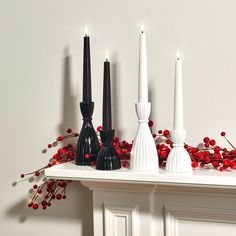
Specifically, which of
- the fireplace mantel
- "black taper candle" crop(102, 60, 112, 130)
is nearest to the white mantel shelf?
the fireplace mantel

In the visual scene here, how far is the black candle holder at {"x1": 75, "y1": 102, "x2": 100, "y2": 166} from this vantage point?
1073mm

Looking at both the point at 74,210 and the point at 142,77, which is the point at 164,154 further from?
the point at 74,210

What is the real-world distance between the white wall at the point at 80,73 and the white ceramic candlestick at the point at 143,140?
132mm

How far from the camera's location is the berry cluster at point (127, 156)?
3.26ft

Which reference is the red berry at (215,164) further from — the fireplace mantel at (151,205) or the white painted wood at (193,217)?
the white painted wood at (193,217)

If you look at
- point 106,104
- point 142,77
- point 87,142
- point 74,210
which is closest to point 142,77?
point 142,77

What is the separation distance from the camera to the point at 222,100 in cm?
106

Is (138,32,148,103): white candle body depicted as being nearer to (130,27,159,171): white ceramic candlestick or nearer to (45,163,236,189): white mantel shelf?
(130,27,159,171): white ceramic candlestick

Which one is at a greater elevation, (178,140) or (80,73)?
(80,73)

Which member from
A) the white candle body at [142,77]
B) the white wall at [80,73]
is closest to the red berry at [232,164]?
the white wall at [80,73]

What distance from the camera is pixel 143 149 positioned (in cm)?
99

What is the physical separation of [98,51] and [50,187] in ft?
1.27

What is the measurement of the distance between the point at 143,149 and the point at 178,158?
0.08 metres

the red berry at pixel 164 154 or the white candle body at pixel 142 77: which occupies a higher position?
the white candle body at pixel 142 77
